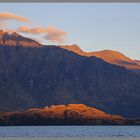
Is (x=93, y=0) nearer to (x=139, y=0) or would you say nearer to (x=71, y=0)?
(x=71, y=0)

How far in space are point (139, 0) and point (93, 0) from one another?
1179cm

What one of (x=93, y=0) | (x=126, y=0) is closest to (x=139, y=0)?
(x=126, y=0)

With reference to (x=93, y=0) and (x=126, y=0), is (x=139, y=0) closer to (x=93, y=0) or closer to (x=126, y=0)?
(x=126, y=0)

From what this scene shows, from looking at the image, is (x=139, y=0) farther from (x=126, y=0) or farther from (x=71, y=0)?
(x=71, y=0)

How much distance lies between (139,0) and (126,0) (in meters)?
5.44

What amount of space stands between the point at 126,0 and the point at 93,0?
22.2ft

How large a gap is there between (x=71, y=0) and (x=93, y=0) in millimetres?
5865

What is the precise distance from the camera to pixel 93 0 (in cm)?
8175

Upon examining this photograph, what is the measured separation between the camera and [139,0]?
89250 mm

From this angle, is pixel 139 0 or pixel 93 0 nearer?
pixel 93 0

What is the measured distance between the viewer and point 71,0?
86.2m

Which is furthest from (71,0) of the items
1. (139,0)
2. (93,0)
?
(139,0)

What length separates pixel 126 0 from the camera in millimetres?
84750
